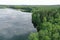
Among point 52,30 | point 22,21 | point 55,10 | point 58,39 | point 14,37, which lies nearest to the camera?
point 58,39

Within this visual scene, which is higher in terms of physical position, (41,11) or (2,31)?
(41,11)

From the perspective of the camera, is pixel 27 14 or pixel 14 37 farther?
pixel 27 14

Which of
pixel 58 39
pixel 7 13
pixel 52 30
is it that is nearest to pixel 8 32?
pixel 52 30

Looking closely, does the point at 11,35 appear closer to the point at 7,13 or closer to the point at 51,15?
the point at 51,15

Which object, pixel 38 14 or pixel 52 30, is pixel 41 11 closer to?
pixel 38 14

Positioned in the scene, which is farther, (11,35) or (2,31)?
(2,31)

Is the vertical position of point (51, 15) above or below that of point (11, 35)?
above

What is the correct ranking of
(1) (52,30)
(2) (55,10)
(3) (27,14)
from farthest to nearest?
(3) (27,14) → (2) (55,10) → (1) (52,30)

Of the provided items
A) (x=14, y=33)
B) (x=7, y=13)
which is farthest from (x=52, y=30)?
(x=7, y=13)

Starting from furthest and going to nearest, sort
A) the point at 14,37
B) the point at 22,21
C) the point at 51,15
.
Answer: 1. the point at 22,21
2. the point at 51,15
3. the point at 14,37
